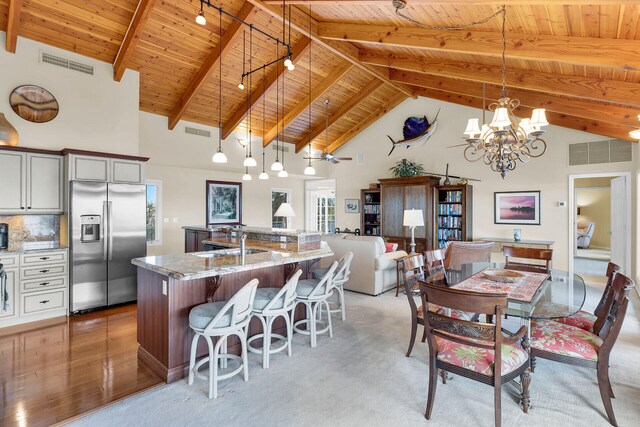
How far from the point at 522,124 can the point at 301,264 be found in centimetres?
304

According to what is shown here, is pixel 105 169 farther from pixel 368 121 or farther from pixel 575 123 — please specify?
pixel 575 123

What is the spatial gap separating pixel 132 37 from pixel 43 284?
11.5ft

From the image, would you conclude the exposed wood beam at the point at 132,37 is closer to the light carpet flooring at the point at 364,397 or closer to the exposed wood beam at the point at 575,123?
the light carpet flooring at the point at 364,397

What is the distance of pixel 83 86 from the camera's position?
4828 millimetres

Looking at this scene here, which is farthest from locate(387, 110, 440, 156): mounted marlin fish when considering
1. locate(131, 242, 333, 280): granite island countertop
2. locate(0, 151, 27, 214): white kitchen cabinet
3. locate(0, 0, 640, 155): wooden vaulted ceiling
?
locate(0, 151, 27, 214): white kitchen cabinet

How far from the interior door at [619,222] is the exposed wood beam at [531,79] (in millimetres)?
3005

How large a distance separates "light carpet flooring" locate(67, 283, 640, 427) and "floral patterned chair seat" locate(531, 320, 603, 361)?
0.42 m

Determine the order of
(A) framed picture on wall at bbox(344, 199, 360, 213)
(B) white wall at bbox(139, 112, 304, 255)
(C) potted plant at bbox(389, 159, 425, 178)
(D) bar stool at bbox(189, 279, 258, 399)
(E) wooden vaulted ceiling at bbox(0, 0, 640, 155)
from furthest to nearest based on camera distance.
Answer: (A) framed picture on wall at bbox(344, 199, 360, 213) → (C) potted plant at bbox(389, 159, 425, 178) → (B) white wall at bbox(139, 112, 304, 255) → (E) wooden vaulted ceiling at bbox(0, 0, 640, 155) → (D) bar stool at bbox(189, 279, 258, 399)

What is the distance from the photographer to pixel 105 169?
474 cm

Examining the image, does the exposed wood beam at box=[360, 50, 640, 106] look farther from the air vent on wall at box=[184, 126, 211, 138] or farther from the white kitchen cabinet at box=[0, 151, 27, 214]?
the white kitchen cabinet at box=[0, 151, 27, 214]

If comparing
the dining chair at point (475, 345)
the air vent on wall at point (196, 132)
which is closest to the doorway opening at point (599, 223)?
the dining chair at point (475, 345)

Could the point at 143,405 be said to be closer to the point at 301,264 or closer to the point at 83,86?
the point at 301,264

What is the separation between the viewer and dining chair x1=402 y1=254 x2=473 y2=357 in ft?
9.86

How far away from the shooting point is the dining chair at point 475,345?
1.98m
